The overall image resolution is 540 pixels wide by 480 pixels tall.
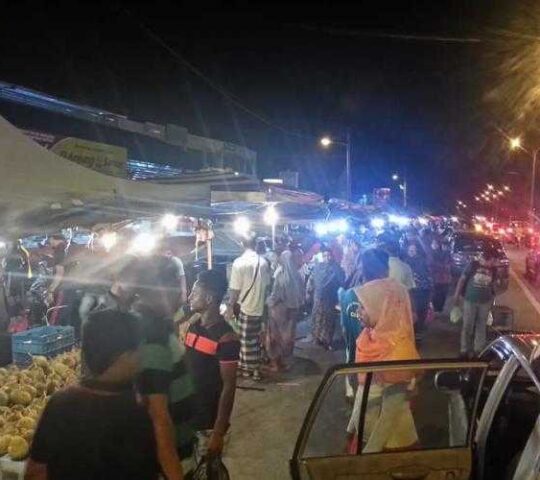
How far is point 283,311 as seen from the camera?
926 centimetres

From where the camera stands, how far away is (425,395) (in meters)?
7.09

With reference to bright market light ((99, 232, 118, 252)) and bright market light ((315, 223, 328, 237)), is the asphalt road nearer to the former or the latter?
bright market light ((99, 232, 118, 252))

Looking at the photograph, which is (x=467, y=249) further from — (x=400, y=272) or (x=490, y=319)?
(x=400, y=272)

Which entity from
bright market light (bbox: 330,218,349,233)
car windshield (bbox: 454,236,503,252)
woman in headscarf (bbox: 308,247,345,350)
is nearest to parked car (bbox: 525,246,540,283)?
car windshield (bbox: 454,236,503,252)

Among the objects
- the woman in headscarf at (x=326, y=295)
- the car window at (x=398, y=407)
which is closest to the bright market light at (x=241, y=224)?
the woman in headscarf at (x=326, y=295)

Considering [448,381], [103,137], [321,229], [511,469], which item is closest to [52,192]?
[448,381]

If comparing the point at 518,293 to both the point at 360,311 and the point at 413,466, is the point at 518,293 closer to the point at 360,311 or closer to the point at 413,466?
the point at 360,311

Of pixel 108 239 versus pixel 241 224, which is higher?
pixel 241 224

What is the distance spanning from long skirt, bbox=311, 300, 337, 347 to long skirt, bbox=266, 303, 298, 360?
89cm

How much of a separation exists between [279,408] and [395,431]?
3417 mm

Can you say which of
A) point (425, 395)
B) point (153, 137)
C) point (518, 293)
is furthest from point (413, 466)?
point (153, 137)

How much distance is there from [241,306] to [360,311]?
391 centimetres

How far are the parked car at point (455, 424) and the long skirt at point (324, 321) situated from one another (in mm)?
5794

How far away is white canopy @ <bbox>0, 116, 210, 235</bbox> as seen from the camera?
4.87m
